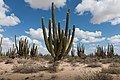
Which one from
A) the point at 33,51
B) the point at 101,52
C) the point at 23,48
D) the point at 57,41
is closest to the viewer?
the point at 57,41

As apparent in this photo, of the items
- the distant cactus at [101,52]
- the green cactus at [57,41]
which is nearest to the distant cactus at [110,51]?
the distant cactus at [101,52]

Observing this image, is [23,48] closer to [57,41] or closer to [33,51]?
[33,51]

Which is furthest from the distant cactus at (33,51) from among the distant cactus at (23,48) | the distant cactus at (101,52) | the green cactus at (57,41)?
the green cactus at (57,41)

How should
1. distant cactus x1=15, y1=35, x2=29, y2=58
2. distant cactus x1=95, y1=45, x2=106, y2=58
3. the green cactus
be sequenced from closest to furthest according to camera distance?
the green cactus, distant cactus x1=15, y1=35, x2=29, y2=58, distant cactus x1=95, y1=45, x2=106, y2=58

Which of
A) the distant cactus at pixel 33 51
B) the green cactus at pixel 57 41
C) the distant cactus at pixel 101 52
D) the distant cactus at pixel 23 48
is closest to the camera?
the green cactus at pixel 57 41

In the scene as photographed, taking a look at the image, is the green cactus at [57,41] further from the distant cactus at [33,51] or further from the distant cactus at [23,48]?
the distant cactus at [33,51]

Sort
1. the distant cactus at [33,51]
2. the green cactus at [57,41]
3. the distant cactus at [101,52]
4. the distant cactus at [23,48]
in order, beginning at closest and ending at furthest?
1. the green cactus at [57,41]
2. the distant cactus at [23,48]
3. the distant cactus at [33,51]
4. the distant cactus at [101,52]

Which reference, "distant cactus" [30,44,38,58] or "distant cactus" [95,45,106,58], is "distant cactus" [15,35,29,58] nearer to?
"distant cactus" [30,44,38,58]

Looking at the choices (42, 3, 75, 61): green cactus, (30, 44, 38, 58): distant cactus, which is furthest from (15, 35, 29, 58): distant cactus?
(42, 3, 75, 61): green cactus

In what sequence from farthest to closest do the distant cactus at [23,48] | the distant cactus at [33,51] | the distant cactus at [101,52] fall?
the distant cactus at [101,52]
the distant cactus at [33,51]
the distant cactus at [23,48]

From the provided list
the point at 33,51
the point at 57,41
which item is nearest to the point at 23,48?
the point at 33,51

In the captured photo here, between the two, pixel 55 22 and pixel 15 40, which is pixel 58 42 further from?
pixel 15 40

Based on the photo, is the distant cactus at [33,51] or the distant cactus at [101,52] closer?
the distant cactus at [33,51]

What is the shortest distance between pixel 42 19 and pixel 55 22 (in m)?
0.84
